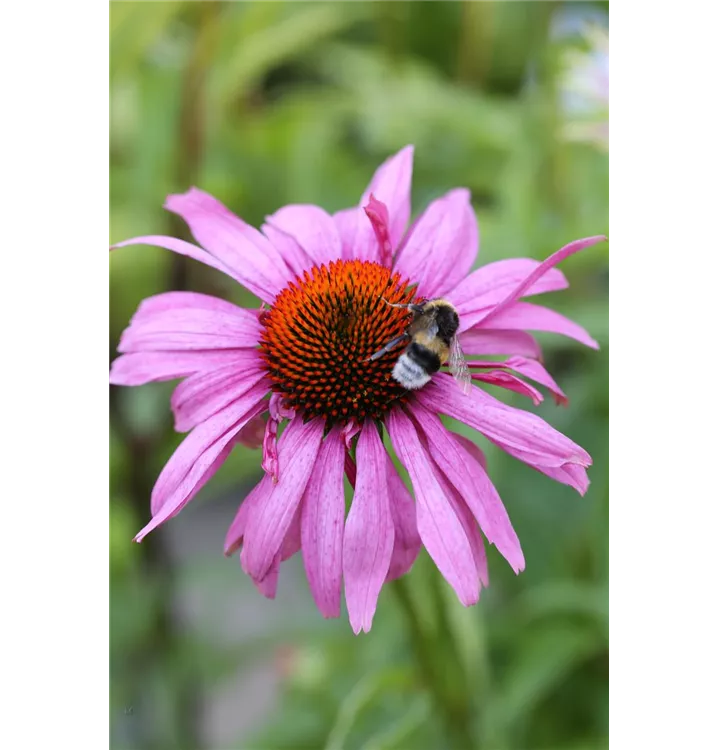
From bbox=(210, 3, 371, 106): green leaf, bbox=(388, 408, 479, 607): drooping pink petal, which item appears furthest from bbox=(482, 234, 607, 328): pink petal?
bbox=(210, 3, 371, 106): green leaf

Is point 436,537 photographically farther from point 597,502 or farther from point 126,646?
point 126,646

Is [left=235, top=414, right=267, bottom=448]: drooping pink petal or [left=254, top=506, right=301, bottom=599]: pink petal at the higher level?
[left=235, top=414, right=267, bottom=448]: drooping pink petal

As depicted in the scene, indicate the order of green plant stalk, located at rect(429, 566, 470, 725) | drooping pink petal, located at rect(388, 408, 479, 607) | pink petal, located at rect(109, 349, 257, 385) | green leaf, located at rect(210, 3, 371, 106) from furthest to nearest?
green leaf, located at rect(210, 3, 371, 106) → green plant stalk, located at rect(429, 566, 470, 725) → pink petal, located at rect(109, 349, 257, 385) → drooping pink petal, located at rect(388, 408, 479, 607)

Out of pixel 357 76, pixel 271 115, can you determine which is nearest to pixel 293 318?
pixel 271 115

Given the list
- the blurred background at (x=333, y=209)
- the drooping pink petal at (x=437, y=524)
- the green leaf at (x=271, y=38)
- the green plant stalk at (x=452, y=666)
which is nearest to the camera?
the drooping pink petal at (x=437, y=524)

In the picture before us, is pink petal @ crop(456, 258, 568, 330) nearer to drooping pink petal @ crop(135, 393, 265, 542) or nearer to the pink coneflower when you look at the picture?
the pink coneflower

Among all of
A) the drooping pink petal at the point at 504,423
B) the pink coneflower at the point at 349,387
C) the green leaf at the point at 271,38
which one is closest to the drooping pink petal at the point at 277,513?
the pink coneflower at the point at 349,387

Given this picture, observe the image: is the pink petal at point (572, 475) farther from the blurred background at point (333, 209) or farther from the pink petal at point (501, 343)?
the blurred background at point (333, 209)
